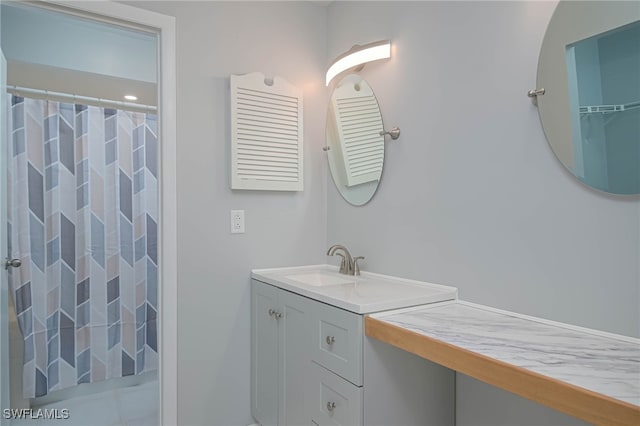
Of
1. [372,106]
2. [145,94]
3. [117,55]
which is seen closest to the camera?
[372,106]

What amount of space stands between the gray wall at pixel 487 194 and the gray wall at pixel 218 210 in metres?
0.51

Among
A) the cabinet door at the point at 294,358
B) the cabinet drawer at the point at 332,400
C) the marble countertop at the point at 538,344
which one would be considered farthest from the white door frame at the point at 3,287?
the marble countertop at the point at 538,344

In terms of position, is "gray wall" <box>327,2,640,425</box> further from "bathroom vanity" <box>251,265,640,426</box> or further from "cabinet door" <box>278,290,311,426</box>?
"cabinet door" <box>278,290,311,426</box>

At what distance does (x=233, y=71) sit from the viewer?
2061mm

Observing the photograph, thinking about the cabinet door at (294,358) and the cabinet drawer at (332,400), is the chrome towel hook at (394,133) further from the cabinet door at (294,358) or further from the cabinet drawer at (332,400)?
the cabinet drawer at (332,400)

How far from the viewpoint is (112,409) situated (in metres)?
2.45

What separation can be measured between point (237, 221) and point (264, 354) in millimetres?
688

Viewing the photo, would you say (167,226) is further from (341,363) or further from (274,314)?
(341,363)

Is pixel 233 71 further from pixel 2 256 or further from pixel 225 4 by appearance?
pixel 2 256

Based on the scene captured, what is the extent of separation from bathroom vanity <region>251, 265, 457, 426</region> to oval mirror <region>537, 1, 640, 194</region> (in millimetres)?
685

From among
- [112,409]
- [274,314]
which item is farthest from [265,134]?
[112,409]

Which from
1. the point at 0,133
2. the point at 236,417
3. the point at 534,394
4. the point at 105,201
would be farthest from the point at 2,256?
the point at 534,394

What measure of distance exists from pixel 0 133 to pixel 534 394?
91.0 inches

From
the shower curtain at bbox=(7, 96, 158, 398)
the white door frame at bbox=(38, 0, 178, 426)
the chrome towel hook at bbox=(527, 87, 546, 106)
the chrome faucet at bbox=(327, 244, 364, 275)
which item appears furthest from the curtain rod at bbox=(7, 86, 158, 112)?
the chrome towel hook at bbox=(527, 87, 546, 106)
